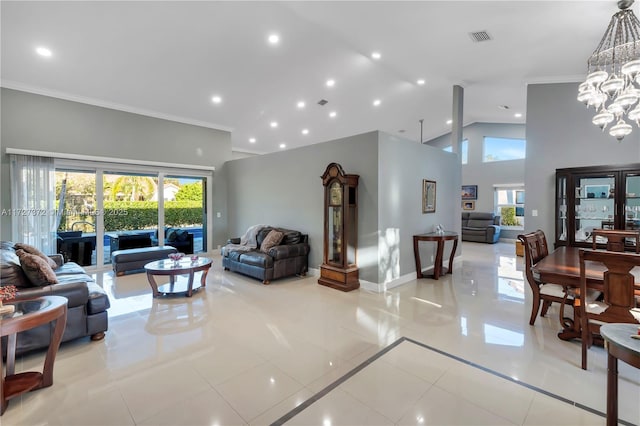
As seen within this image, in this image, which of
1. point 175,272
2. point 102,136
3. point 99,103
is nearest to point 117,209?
point 102,136

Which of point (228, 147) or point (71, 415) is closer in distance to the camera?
point (71, 415)

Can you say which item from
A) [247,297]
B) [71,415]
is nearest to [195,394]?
[71,415]

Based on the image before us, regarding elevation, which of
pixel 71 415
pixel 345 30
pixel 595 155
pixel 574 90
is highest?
pixel 345 30

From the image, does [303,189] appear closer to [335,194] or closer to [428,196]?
[335,194]

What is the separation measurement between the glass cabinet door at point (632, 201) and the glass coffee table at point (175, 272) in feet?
22.2

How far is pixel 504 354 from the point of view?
2580mm

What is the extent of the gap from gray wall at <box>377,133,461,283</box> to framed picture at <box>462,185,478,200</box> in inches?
200

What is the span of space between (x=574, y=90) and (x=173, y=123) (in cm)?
835

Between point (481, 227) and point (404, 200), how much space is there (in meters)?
6.22

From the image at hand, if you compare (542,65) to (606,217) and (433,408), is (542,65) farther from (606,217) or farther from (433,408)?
(433,408)

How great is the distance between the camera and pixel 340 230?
4641mm

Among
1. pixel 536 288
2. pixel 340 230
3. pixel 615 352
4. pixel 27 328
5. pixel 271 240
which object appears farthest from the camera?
pixel 271 240

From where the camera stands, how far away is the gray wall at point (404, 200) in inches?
179

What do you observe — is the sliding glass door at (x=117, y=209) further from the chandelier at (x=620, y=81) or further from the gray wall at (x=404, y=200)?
the chandelier at (x=620, y=81)
